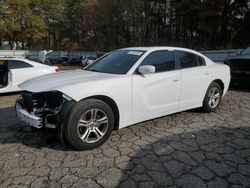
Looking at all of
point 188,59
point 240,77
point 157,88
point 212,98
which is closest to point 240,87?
point 240,77

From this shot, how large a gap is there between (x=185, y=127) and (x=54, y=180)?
8.59 feet

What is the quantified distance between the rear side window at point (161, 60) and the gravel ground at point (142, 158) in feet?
3.58

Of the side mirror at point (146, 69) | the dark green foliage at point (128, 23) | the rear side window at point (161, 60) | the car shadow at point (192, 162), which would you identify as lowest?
the car shadow at point (192, 162)

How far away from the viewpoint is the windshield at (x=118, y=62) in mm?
4266

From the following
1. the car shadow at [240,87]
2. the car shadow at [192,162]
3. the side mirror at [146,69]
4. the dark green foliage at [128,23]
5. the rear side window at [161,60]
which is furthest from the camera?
the dark green foliage at [128,23]

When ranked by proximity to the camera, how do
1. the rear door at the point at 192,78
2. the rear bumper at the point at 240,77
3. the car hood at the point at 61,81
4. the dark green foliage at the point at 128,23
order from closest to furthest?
1. the car hood at the point at 61,81
2. the rear door at the point at 192,78
3. the rear bumper at the point at 240,77
4. the dark green foliage at the point at 128,23

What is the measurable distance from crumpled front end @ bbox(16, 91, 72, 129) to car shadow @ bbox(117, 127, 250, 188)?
3.98ft

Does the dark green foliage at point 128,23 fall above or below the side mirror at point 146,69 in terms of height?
above

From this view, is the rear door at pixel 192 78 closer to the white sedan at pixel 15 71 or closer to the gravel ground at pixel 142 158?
the gravel ground at pixel 142 158

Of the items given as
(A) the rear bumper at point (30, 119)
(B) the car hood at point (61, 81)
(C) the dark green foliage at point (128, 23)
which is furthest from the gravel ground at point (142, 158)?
(C) the dark green foliage at point (128, 23)

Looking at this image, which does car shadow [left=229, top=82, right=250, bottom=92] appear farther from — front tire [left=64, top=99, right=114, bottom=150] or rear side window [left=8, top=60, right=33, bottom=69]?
rear side window [left=8, top=60, right=33, bottom=69]

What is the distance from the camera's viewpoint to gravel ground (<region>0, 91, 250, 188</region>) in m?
2.91

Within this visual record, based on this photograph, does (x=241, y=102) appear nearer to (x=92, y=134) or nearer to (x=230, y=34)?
(x=92, y=134)

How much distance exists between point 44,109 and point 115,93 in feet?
3.52
